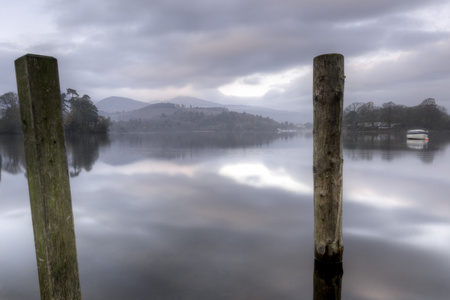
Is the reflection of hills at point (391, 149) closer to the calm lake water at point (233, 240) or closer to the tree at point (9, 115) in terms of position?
the calm lake water at point (233, 240)

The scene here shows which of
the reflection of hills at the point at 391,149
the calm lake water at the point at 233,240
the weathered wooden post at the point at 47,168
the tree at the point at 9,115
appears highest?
the tree at the point at 9,115

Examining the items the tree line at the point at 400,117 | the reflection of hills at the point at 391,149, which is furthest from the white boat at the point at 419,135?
the tree line at the point at 400,117

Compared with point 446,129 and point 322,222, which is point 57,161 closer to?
point 322,222

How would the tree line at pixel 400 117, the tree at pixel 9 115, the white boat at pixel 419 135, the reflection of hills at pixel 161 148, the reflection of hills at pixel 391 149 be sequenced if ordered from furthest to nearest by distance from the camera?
the tree line at pixel 400 117, the tree at pixel 9 115, the white boat at pixel 419 135, the reflection of hills at pixel 161 148, the reflection of hills at pixel 391 149

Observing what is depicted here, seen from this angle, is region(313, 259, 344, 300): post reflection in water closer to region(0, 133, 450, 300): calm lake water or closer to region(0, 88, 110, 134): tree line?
region(0, 133, 450, 300): calm lake water

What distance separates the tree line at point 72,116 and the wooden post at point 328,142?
305ft

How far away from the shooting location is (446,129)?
10656cm

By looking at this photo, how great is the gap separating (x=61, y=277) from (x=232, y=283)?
9.80 feet

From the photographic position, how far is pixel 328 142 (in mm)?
4957

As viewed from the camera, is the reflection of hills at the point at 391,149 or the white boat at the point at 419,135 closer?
the reflection of hills at the point at 391,149

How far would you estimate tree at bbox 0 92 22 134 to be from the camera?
7669cm

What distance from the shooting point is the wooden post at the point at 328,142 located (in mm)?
4836

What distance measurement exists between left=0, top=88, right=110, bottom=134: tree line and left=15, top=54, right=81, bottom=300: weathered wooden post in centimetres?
9236

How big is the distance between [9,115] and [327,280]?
96259mm
